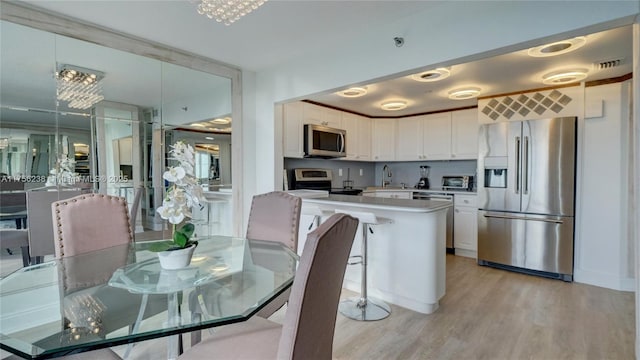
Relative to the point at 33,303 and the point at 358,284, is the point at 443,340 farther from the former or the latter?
the point at 33,303

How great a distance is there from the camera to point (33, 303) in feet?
4.06

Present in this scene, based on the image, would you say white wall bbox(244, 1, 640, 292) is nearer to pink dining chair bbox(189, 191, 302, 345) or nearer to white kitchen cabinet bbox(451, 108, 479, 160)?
pink dining chair bbox(189, 191, 302, 345)

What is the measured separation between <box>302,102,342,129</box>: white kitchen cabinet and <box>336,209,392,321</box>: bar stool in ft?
6.82

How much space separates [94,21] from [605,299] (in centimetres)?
507

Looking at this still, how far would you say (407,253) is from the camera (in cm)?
262

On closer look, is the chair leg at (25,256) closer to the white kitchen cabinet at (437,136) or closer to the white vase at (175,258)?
the white vase at (175,258)

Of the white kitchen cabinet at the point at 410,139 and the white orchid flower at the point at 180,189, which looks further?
the white kitchen cabinet at the point at 410,139

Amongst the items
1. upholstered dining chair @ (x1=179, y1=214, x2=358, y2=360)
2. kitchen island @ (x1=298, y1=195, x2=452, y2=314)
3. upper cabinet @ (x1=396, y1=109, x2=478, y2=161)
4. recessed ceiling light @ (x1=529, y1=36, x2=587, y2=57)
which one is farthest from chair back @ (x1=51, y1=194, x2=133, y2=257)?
upper cabinet @ (x1=396, y1=109, x2=478, y2=161)

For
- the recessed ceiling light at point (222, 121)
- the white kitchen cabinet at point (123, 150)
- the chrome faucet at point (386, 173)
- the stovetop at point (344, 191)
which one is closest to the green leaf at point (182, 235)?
the white kitchen cabinet at point (123, 150)

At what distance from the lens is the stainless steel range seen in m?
4.37

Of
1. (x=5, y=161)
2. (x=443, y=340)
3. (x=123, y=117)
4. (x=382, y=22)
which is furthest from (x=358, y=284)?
(x=5, y=161)

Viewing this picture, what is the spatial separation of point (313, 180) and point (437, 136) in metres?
2.17

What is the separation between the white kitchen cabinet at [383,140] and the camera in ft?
17.6

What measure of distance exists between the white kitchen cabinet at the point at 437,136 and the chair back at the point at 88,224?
434 centimetres
